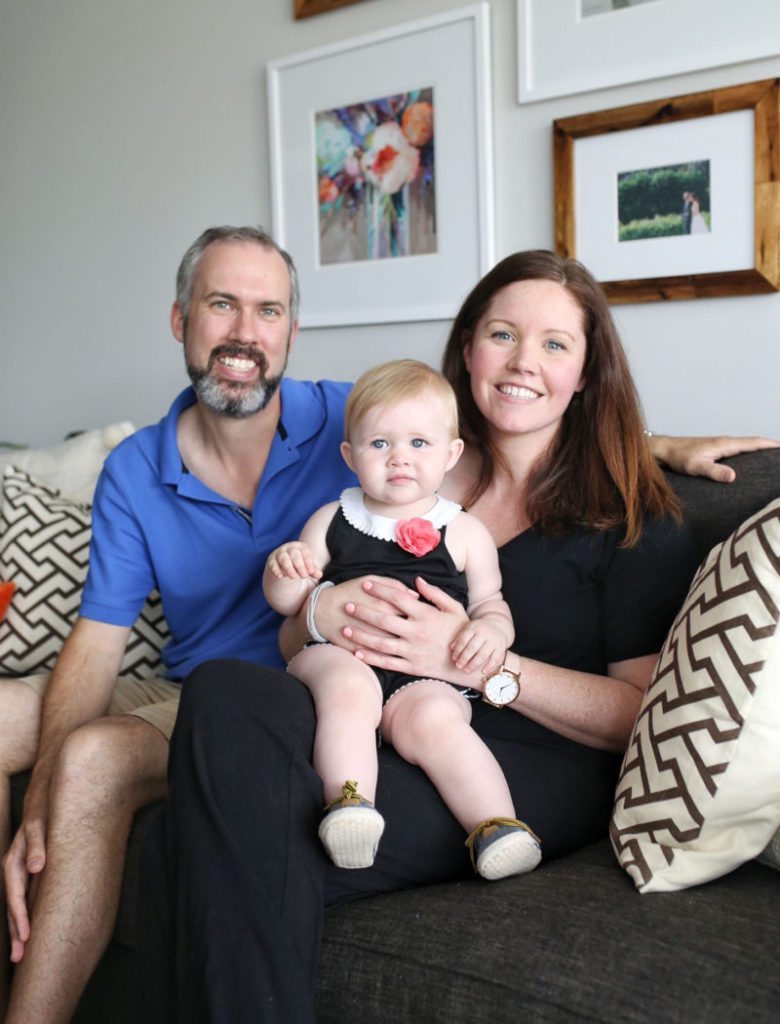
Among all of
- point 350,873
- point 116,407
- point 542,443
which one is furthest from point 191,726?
point 116,407

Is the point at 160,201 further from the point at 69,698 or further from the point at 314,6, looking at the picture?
the point at 69,698

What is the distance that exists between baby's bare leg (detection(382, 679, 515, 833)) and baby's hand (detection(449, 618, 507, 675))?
0.05 meters

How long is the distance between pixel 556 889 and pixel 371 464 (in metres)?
0.65

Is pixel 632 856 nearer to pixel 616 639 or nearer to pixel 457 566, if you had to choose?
pixel 616 639

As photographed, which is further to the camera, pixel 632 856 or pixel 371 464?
pixel 371 464

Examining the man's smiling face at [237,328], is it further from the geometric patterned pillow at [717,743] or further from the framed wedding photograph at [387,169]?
the geometric patterned pillow at [717,743]

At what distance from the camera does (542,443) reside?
5.76 ft

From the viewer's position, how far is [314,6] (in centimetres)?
271

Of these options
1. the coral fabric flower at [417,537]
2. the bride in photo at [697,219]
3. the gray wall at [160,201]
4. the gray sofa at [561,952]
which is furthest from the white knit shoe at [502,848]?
the bride in photo at [697,219]

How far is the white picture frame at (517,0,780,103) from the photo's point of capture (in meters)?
2.07

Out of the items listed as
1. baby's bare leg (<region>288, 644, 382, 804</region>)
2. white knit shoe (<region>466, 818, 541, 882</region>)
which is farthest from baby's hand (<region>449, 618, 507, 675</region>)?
white knit shoe (<region>466, 818, 541, 882</region>)

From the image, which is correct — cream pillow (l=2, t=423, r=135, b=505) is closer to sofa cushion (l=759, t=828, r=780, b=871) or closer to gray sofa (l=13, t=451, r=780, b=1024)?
gray sofa (l=13, t=451, r=780, b=1024)

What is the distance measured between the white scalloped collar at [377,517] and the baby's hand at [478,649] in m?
0.19

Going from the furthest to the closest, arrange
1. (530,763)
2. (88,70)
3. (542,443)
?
1. (88,70)
2. (542,443)
3. (530,763)
